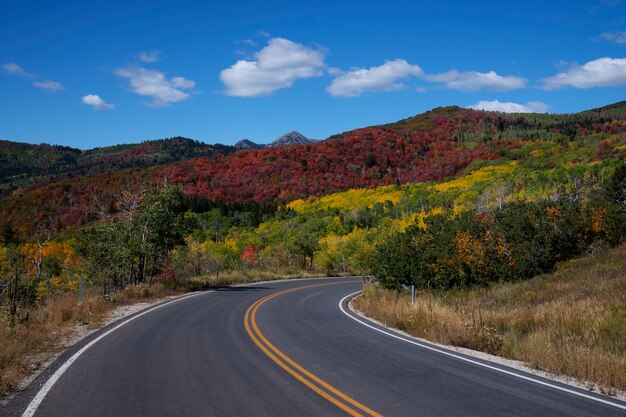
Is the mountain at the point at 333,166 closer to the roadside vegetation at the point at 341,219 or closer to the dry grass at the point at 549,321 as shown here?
the roadside vegetation at the point at 341,219

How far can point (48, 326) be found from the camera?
12.7 metres

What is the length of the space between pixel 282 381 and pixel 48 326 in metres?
8.26

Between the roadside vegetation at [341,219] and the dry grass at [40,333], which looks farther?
the roadside vegetation at [341,219]

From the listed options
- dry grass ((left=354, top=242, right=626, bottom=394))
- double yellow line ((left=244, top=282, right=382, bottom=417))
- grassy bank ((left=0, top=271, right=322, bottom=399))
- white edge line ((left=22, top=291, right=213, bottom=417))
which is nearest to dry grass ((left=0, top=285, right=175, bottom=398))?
grassy bank ((left=0, top=271, right=322, bottom=399))

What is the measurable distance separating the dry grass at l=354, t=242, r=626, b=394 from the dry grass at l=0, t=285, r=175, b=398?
28.6 ft

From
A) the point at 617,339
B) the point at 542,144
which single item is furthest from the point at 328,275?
the point at 542,144

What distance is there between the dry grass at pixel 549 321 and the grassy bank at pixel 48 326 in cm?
875

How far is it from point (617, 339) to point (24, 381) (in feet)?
36.4

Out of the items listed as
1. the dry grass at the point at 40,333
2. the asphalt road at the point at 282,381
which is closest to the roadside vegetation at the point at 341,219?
the dry grass at the point at 40,333

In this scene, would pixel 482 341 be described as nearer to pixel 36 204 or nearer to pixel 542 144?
pixel 36 204

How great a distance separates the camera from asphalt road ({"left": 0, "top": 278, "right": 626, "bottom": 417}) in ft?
20.6

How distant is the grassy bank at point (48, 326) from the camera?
837 cm

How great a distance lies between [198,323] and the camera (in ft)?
46.5

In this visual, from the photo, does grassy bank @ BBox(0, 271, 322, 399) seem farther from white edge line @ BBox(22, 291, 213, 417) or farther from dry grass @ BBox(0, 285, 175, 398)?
white edge line @ BBox(22, 291, 213, 417)
